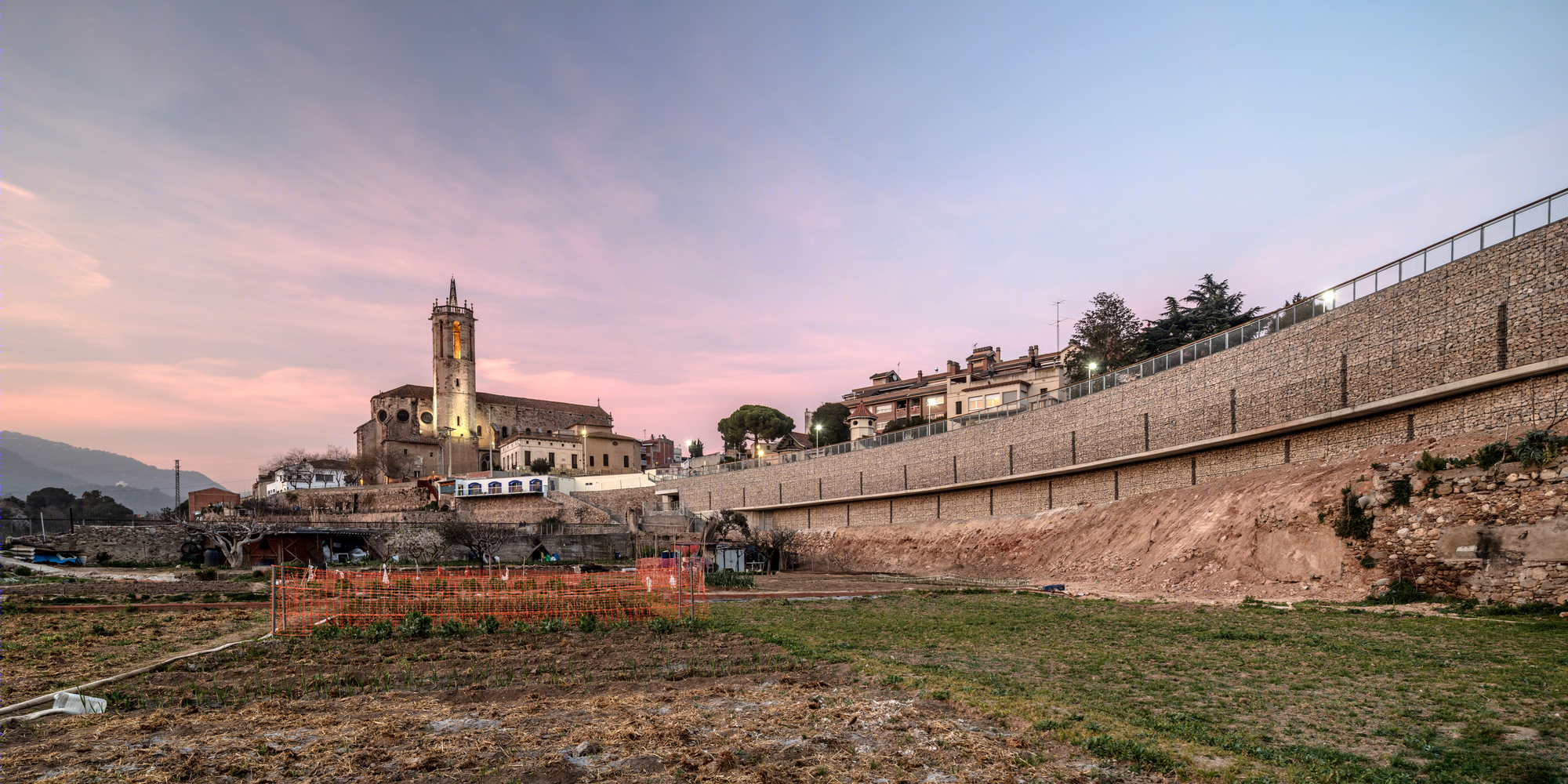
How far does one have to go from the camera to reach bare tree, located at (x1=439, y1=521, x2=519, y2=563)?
48688mm

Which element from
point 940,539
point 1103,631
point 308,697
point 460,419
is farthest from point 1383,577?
point 460,419

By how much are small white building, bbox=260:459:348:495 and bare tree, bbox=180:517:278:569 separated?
44989mm

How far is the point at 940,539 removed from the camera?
48.8m

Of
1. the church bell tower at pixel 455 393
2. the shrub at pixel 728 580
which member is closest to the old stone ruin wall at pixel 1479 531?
the shrub at pixel 728 580

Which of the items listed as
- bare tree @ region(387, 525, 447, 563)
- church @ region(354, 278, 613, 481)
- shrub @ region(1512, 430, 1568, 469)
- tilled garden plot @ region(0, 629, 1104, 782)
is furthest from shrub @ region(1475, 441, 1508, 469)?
church @ region(354, 278, 613, 481)

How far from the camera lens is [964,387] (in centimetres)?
7288

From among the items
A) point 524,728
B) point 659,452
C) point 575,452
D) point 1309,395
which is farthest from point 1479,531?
point 659,452

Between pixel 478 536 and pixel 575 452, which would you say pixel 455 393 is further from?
pixel 478 536

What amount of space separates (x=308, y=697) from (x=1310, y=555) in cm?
2574

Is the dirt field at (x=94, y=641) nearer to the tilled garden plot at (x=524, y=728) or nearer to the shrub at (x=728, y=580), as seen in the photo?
the tilled garden plot at (x=524, y=728)

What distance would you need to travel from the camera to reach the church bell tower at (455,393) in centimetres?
10969

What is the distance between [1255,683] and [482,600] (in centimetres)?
2001

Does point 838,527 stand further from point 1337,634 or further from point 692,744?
point 692,744

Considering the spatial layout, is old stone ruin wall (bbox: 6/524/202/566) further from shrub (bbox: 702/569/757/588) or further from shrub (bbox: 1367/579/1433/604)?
shrub (bbox: 1367/579/1433/604)
